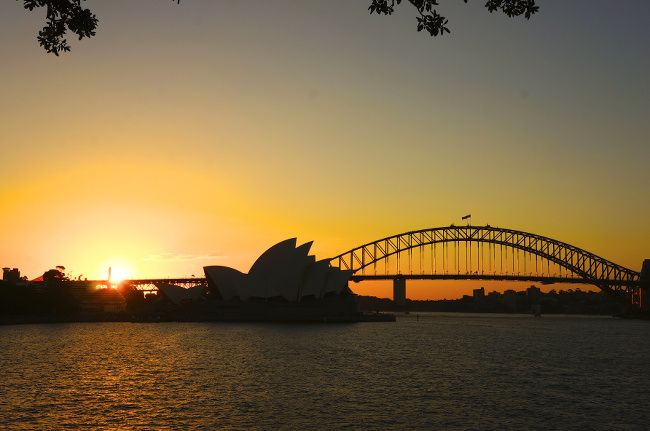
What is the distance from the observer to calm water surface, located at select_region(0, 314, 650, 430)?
24.5m

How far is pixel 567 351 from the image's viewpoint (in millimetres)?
60656

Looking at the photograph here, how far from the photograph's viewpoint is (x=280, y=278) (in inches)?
4491

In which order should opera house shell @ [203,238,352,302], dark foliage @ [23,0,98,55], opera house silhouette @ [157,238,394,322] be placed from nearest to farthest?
dark foliage @ [23,0,98,55] < opera house shell @ [203,238,352,302] < opera house silhouette @ [157,238,394,322]

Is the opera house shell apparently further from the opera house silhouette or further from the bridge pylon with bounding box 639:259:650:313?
the bridge pylon with bounding box 639:259:650:313

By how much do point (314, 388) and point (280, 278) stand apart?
269 ft

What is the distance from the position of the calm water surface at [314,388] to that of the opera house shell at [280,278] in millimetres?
53173

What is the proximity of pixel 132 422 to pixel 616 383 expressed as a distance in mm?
26988

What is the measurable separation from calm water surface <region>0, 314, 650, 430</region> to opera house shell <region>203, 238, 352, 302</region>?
53.2 m

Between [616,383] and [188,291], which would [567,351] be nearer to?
[616,383]

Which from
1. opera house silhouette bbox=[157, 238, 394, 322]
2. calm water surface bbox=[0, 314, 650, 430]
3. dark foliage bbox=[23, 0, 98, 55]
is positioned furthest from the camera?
opera house silhouette bbox=[157, 238, 394, 322]

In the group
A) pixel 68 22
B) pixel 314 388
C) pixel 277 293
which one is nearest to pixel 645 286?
pixel 277 293

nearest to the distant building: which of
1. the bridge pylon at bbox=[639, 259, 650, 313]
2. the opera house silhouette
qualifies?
the opera house silhouette

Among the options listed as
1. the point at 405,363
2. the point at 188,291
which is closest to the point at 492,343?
the point at 405,363

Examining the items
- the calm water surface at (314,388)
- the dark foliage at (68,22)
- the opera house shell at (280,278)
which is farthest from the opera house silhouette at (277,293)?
the dark foliage at (68,22)
